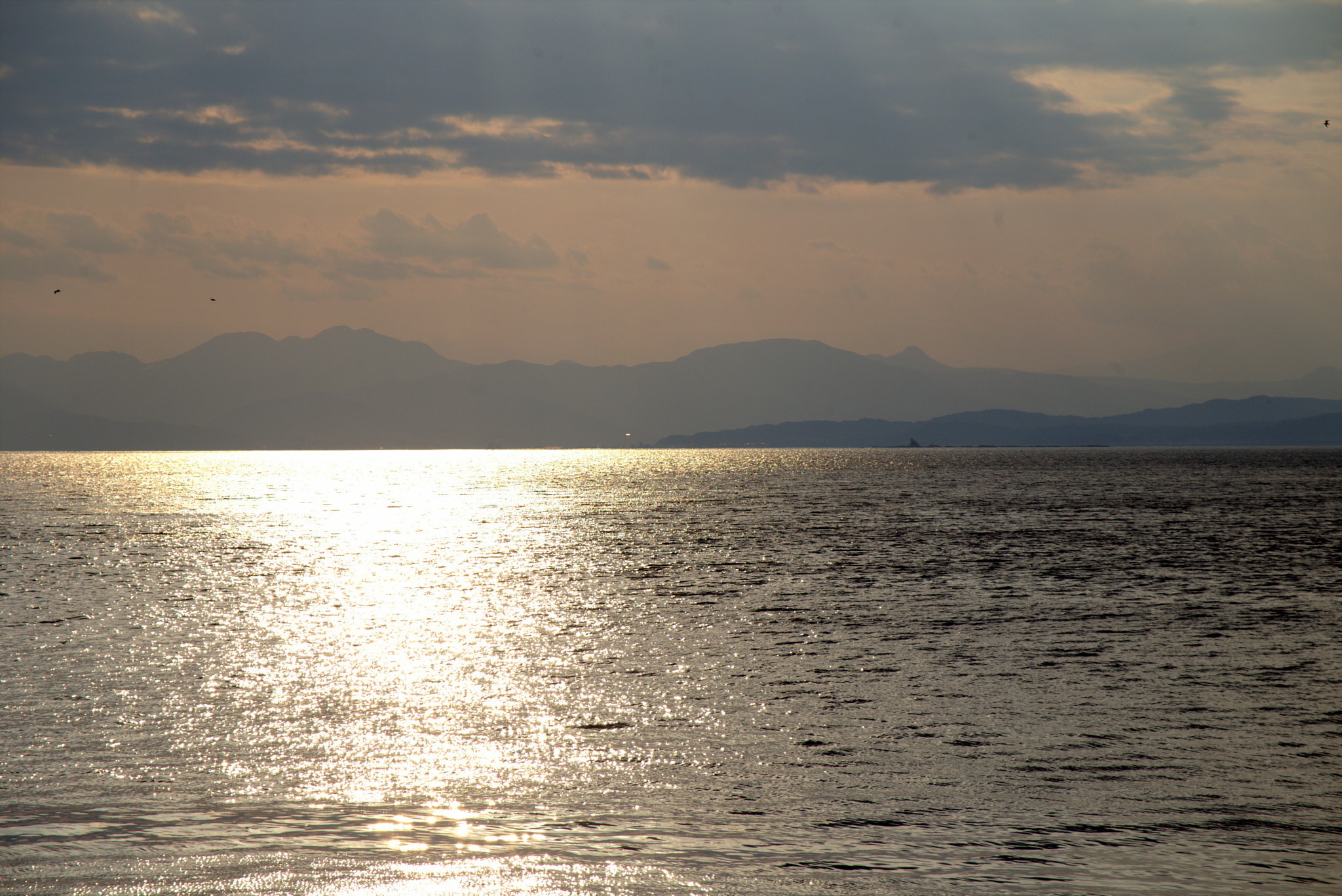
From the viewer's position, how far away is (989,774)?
20406mm

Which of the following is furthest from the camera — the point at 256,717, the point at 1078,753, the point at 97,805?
the point at 256,717

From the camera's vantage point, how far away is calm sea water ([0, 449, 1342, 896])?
15.2 m

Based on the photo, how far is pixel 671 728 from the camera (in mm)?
23781

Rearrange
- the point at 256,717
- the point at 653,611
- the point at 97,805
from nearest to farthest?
the point at 97,805 < the point at 256,717 < the point at 653,611

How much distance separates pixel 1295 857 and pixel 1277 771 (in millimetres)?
5381

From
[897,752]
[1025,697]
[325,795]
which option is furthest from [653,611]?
[325,795]

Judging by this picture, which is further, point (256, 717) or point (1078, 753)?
point (256, 717)

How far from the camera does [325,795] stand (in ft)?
59.4

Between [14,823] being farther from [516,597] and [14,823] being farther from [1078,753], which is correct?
[516,597]

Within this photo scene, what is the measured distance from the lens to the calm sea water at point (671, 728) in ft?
49.7

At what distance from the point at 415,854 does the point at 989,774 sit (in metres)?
11.6

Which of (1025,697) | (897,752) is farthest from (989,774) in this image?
(1025,697)

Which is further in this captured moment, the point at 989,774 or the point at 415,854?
the point at 989,774

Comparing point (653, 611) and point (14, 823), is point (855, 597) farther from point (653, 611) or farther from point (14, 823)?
point (14, 823)
